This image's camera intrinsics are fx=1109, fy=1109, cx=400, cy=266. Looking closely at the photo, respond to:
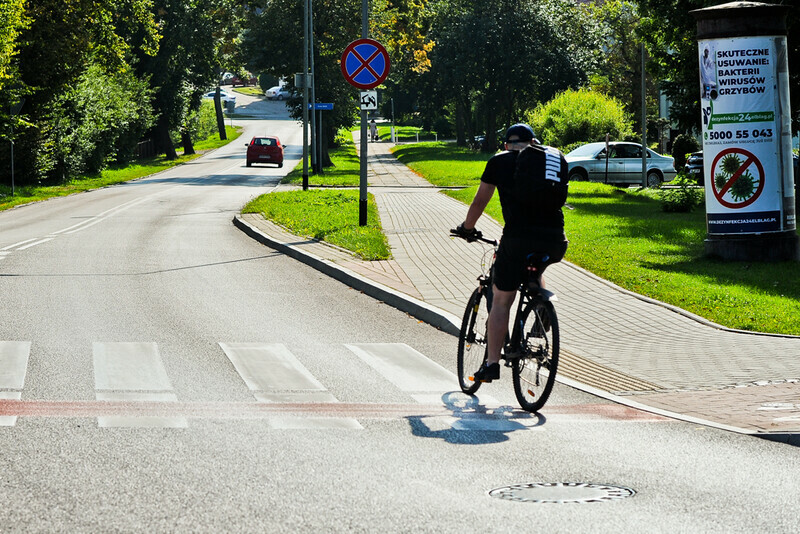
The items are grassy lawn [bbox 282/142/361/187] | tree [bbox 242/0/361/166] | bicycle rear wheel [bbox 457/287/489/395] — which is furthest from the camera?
tree [bbox 242/0/361/166]

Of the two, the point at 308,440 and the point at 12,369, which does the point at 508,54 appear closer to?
the point at 12,369

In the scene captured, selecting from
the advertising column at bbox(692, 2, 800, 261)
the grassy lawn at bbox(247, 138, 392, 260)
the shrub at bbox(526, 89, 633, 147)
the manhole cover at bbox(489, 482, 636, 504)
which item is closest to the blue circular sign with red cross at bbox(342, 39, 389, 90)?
the grassy lawn at bbox(247, 138, 392, 260)

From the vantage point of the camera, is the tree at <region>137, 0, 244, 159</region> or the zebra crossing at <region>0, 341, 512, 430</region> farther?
the tree at <region>137, 0, 244, 159</region>

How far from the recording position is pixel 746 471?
5918 millimetres

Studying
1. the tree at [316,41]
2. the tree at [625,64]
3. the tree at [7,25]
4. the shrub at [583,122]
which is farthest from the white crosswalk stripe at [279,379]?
the tree at [625,64]

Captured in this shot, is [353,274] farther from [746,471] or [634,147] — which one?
[634,147]

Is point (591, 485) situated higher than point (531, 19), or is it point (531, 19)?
point (531, 19)

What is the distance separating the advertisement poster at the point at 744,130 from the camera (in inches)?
632

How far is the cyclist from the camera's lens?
722 cm

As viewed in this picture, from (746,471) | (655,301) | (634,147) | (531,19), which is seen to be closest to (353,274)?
(655,301)

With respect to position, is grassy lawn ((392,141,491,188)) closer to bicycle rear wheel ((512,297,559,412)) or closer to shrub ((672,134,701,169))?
shrub ((672,134,701,169))

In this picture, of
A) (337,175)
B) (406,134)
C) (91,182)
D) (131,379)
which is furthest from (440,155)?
(131,379)

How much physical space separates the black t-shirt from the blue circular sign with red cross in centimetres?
1138

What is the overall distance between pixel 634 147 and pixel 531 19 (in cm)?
3312
